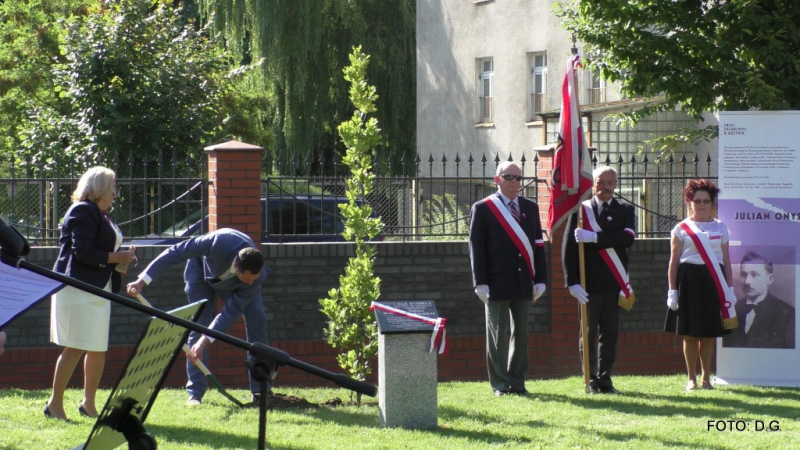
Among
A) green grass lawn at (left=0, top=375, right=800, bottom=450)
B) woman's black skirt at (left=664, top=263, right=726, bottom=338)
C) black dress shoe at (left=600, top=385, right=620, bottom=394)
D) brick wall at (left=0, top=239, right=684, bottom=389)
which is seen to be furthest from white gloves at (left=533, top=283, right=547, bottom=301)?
brick wall at (left=0, top=239, right=684, bottom=389)

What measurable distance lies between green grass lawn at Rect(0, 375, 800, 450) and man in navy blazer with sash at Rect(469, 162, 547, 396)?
0.27 metres

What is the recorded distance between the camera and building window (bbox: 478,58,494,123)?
92.7 feet

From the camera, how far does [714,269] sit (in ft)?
28.6

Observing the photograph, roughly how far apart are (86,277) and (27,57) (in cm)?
1421

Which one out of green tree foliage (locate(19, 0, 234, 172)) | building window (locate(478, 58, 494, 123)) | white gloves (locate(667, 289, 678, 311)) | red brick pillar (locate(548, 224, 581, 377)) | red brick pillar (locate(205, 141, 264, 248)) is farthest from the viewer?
building window (locate(478, 58, 494, 123))

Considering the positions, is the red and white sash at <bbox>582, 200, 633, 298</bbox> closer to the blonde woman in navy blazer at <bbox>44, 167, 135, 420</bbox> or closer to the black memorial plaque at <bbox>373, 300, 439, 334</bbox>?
the black memorial plaque at <bbox>373, 300, 439, 334</bbox>

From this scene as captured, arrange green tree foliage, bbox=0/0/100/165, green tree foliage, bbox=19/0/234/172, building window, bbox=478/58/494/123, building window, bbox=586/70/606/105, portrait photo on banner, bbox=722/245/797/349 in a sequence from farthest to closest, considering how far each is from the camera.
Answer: building window, bbox=478/58/494/123
building window, bbox=586/70/606/105
green tree foliage, bbox=0/0/100/165
green tree foliage, bbox=19/0/234/172
portrait photo on banner, bbox=722/245/797/349

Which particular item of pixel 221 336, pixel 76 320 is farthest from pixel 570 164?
pixel 221 336

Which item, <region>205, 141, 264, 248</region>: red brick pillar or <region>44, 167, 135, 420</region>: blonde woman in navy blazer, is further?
<region>205, 141, 264, 248</region>: red brick pillar

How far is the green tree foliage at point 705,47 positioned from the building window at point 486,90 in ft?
58.5

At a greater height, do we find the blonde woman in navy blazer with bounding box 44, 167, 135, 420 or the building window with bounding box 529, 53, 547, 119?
the building window with bounding box 529, 53, 547, 119

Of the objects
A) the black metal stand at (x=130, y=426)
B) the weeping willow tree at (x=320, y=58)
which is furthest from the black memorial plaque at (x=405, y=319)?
the weeping willow tree at (x=320, y=58)

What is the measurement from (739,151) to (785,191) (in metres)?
0.51

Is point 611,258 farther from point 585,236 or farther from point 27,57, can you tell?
point 27,57
